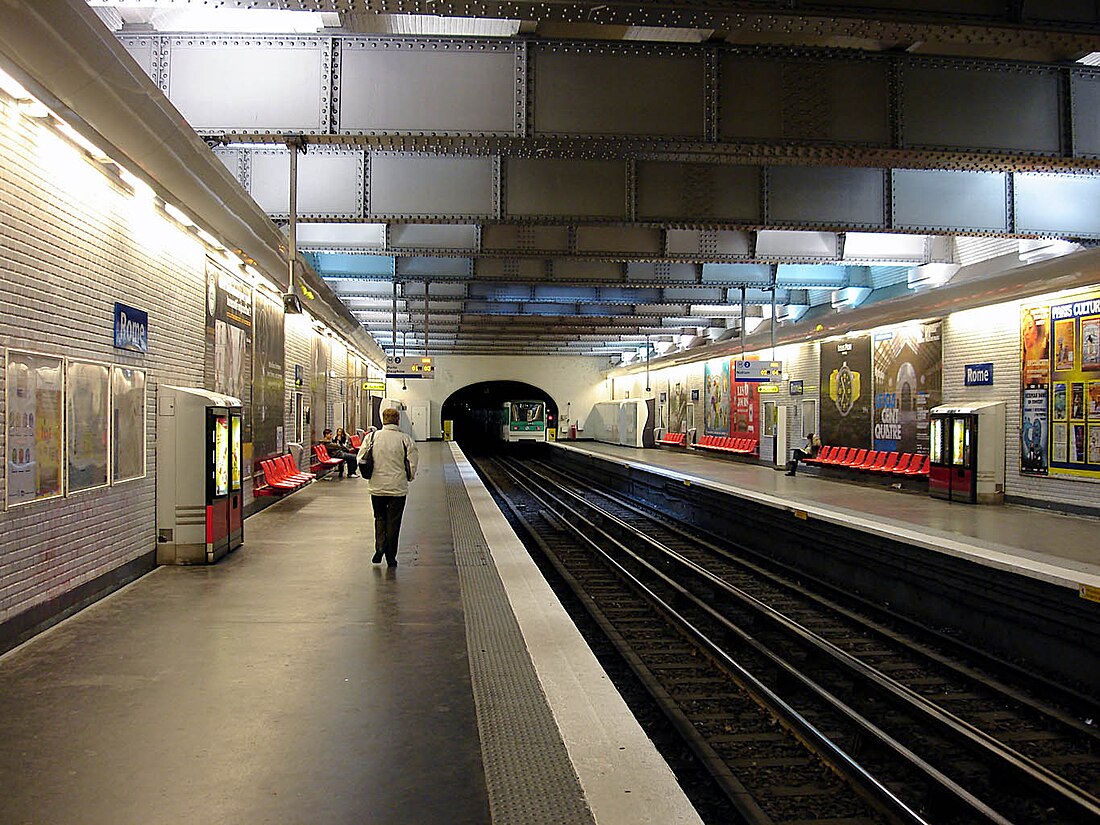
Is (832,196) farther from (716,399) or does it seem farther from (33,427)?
(716,399)

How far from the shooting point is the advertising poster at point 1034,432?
495 inches

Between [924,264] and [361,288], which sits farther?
[361,288]

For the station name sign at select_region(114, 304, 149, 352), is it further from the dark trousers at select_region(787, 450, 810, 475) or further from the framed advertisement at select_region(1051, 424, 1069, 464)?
the dark trousers at select_region(787, 450, 810, 475)

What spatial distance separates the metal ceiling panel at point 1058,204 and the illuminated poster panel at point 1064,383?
102 centimetres

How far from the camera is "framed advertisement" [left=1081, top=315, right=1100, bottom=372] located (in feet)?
37.4

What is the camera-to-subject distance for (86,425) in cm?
629

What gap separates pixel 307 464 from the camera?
1755cm

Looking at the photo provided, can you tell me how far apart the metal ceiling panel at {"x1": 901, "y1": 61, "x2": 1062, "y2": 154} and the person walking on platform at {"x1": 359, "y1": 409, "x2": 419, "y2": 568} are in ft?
18.1

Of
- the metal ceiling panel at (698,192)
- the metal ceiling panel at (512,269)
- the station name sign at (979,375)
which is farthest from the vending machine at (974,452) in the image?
the metal ceiling panel at (512,269)

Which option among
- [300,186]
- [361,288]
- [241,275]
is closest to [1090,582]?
[300,186]

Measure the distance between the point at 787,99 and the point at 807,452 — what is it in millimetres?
14304

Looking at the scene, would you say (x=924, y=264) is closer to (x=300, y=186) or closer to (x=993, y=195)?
(x=993, y=195)

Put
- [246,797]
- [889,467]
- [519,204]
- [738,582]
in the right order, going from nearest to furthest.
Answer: [246,797], [519,204], [738,582], [889,467]

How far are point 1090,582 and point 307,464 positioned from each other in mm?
14270
